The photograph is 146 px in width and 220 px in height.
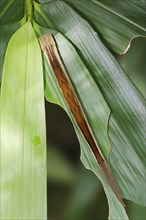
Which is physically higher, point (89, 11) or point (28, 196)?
point (89, 11)

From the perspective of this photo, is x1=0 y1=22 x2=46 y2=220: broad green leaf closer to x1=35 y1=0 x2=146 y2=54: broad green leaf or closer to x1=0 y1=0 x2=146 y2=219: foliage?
x1=0 y1=0 x2=146 y2=219: foliage

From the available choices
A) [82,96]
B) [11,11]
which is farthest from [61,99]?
[11,11]

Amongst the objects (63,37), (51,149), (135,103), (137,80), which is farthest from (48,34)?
(51,149)

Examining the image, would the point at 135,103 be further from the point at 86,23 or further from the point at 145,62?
the point at 145,62

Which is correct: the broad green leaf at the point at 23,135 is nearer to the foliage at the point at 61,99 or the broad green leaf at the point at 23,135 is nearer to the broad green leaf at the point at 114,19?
the foliage at the point at 61,99

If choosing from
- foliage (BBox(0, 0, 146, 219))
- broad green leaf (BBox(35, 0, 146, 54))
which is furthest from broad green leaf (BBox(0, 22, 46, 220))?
broad green leaf (BBox(35, 0, 146, 54))

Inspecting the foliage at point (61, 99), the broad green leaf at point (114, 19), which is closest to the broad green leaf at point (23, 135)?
the foliage at point (61, 99)
